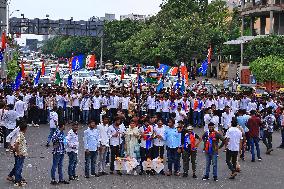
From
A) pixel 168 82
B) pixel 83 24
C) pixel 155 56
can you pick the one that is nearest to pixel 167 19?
pixel 155 56

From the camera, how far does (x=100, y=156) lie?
1631 cm

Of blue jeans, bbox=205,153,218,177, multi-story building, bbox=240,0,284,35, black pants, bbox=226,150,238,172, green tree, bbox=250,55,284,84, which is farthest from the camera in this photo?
multi-story building, bbox=240,0,284,35

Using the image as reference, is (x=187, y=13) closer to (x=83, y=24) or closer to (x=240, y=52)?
(x=240, y=52)

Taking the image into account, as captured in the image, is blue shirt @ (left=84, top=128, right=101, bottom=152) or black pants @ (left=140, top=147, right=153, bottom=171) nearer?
blue shirt @ (left=84, top=128, right=101, bottom=152)

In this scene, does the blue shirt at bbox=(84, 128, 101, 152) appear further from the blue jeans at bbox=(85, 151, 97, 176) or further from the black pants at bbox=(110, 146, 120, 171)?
the black pants at bbox=(110, 146, 120, 171)

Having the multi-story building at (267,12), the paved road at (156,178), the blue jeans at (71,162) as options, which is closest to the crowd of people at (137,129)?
the blue jeans at (71,162)

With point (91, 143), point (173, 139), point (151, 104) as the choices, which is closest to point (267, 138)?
point (173, 139)

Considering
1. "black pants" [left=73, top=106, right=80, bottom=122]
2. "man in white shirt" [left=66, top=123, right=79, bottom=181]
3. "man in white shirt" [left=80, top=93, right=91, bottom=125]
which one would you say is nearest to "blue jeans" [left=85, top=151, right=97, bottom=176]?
"man in white shirt" [left=66, top=123, right=79, bottom=181]

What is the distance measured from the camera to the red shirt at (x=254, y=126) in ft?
62.7

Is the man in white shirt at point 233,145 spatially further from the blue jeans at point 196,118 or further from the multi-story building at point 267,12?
the multi-story building at point 267,12

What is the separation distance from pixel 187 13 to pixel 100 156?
5784 centimetres

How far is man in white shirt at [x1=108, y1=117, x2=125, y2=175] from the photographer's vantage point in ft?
54.2

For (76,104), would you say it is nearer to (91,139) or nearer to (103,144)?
(103,144)

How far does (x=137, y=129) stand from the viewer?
1684 cm
